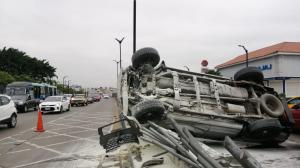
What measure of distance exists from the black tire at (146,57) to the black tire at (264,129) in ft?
10.6

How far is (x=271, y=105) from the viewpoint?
994 cm

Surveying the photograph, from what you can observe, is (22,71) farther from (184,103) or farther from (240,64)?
(184,103)

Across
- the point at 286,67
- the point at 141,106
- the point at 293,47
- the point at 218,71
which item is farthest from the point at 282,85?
the point at 141,106

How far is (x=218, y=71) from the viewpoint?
57.6 meters

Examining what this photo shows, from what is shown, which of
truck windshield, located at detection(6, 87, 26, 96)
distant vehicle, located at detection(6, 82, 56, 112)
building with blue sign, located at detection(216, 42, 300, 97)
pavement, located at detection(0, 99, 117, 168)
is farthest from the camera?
building with blue sign, located at detection(216, 42, 300, 97)

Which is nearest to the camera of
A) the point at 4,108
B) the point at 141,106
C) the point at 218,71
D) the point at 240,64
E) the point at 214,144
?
the point at 141,106

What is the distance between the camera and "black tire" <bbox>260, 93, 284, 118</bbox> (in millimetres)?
9581

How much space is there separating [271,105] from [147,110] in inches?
164

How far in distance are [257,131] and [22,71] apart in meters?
83.6

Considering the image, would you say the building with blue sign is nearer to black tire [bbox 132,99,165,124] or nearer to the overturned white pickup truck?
the overturned white pickup truck

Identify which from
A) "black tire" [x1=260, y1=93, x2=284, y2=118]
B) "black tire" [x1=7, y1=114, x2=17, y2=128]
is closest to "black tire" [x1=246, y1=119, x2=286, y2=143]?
"black tire" [x1=260, y1=93, x2=284, y2=118]

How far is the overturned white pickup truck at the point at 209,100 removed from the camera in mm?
8984

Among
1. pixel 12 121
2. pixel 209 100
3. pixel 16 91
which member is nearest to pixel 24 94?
pixel 16 91

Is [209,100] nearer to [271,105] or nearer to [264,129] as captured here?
[264,129]
